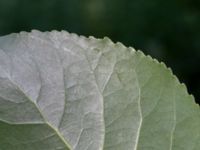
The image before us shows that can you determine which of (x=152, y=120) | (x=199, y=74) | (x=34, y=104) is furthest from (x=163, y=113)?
(x=199, y=74)

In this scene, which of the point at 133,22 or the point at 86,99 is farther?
the point at 133,22

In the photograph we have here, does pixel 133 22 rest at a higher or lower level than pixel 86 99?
higher

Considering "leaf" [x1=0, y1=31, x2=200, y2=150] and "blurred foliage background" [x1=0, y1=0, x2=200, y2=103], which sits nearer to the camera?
"leaf" [x1=0, y1=31, x2=200, y2=150]

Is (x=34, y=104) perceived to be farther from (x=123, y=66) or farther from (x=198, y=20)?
(x=198, y=20)

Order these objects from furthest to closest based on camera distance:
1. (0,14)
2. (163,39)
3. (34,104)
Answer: (163,39) → (0,14) → (34,104)

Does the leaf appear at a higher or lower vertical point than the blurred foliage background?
lower
